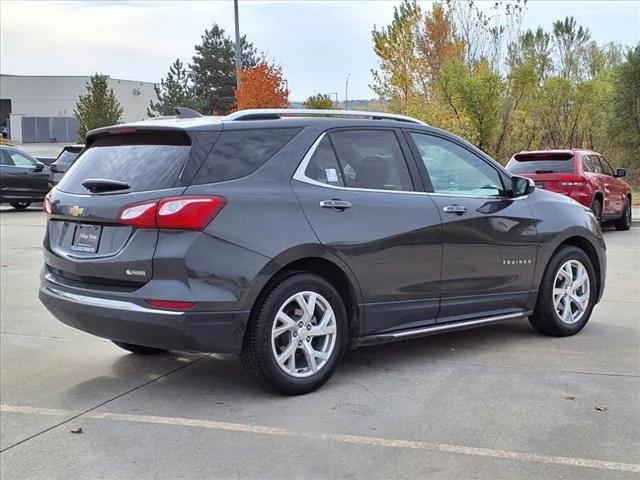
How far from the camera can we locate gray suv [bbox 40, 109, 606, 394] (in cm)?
431

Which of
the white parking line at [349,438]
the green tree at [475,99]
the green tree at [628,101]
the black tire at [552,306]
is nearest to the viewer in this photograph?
the white parking line at [349,438]

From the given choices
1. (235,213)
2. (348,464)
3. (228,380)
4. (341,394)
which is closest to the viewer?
(348,464)

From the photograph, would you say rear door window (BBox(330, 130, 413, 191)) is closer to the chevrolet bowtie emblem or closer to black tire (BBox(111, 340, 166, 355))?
the chevrolet bowtie emblem

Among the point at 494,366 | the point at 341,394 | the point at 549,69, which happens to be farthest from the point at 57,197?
the point at 549,69

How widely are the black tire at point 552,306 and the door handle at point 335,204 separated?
84.5 inches

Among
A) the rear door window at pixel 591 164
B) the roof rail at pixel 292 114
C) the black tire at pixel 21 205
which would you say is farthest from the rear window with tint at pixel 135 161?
the black tire at pixel 21 205

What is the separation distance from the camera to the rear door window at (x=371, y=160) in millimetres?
5070

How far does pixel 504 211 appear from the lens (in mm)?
5824

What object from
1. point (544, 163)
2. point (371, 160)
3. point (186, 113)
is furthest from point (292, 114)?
point (544, 163)

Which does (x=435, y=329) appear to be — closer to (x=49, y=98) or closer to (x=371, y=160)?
(x=371, y=160)

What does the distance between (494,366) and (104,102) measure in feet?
116

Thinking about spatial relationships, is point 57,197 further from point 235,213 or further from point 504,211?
point 504,211

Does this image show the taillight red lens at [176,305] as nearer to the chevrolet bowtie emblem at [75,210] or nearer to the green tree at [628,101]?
the chevrolet bowtie emblem at [75,210]

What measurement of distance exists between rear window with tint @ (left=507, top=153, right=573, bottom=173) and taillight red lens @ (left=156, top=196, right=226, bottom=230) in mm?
10455
